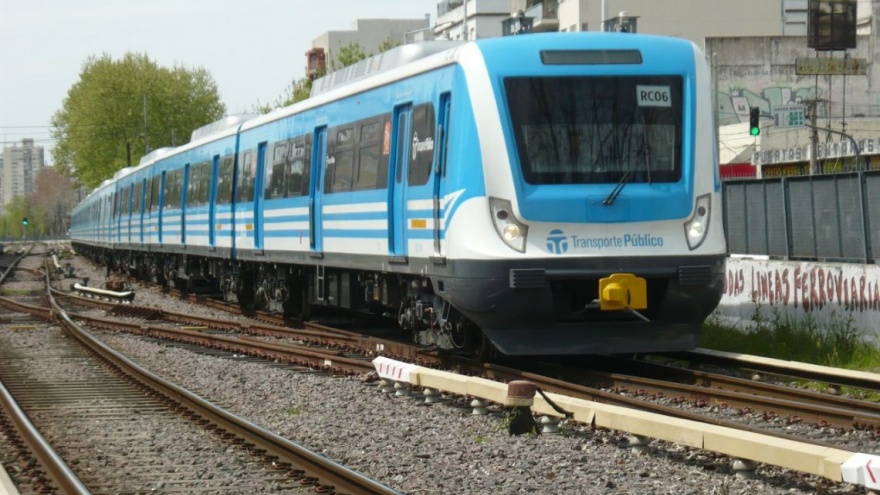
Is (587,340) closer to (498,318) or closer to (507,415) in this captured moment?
(498,318)

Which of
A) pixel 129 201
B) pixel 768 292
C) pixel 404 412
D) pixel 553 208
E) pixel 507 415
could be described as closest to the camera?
pixel 507 415

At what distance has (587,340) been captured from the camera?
39.1 feet

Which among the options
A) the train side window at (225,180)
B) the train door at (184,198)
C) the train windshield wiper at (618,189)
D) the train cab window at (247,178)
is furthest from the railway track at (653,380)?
the train door at (184,198)

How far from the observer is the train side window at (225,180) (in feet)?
74.9

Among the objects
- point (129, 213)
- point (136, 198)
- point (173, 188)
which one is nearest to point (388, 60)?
point (173, 188)

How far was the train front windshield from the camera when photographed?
11938 millimetres

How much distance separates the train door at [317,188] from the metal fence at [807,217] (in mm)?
5939

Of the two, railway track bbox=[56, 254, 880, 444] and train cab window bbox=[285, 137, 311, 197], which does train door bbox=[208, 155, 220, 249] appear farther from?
railway track bbox=[56, 254, 880, 444]

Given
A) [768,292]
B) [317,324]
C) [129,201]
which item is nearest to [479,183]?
[768,292]

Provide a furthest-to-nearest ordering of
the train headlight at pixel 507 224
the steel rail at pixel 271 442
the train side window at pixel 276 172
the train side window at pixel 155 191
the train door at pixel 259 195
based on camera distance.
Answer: the train side window at pixel 155 191 → the train door at pixel 259 195 → the train side window at pixel 276 172 → the train headlight at pixel 507 224 → the steel rail at pixel 271 442

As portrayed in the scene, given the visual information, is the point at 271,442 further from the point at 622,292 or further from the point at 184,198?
the point at 184,198

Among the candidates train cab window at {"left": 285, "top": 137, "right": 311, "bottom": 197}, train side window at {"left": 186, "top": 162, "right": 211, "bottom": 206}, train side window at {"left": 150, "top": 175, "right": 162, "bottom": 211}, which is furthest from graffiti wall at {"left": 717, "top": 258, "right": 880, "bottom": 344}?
train side window at {"left": 150, "top": 175, "right": 162, "bottom": 211}

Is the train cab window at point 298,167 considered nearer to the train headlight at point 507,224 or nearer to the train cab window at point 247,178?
the train cab window at point 247,178

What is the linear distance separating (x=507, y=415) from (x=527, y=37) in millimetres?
3770
